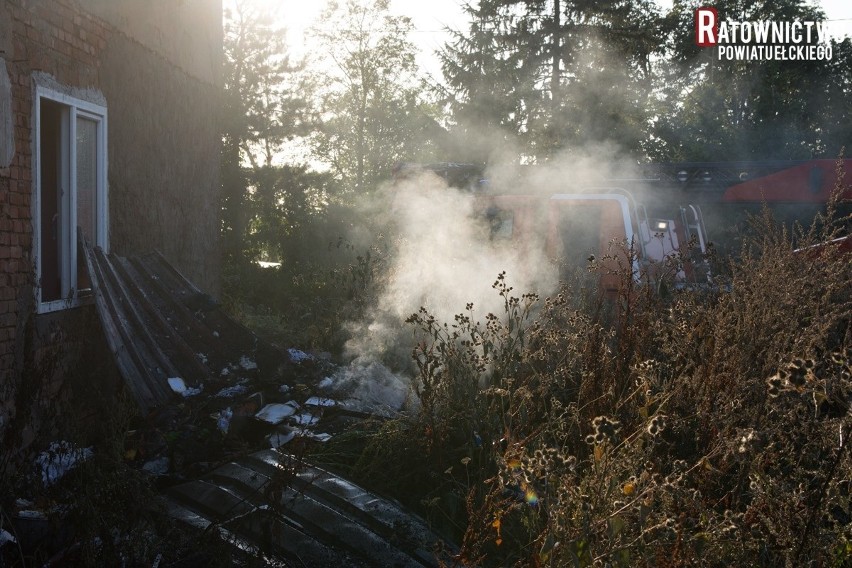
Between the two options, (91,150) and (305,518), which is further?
(91,150)

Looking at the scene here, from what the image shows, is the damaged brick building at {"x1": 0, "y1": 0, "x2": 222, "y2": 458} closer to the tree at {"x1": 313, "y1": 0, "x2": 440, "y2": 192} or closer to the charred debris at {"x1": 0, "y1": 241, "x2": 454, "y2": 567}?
the charred debris at {"x1": 0, "y1": 241, "x2": 454, "y2": 567}

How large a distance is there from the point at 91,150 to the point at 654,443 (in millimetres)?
4877

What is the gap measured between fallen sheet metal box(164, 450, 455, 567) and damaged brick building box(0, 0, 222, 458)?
0.97 m

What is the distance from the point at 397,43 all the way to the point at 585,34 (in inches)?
635

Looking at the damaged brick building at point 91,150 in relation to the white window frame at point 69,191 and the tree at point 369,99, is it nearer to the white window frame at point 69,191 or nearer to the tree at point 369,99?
the white window frame at point 69,191

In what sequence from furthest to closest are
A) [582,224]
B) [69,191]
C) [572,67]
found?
[572,67]
[582,224]
[69,191]

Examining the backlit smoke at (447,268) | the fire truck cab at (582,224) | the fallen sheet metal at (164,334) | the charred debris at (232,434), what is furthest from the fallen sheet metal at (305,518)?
the fire truck cab at (582,224)

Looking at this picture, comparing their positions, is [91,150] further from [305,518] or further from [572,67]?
[572,67]

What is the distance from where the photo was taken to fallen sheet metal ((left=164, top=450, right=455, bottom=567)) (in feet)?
10.9

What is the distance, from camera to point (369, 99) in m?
40.5

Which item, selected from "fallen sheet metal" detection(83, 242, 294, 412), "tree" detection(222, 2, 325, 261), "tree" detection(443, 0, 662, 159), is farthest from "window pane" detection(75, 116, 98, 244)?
"tree" detection(443, 0, 662, 159)

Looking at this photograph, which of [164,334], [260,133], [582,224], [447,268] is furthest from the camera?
[260,133]

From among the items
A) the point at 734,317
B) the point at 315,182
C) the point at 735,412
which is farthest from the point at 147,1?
the point at 315,182

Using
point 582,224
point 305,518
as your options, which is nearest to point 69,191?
point 305,518
